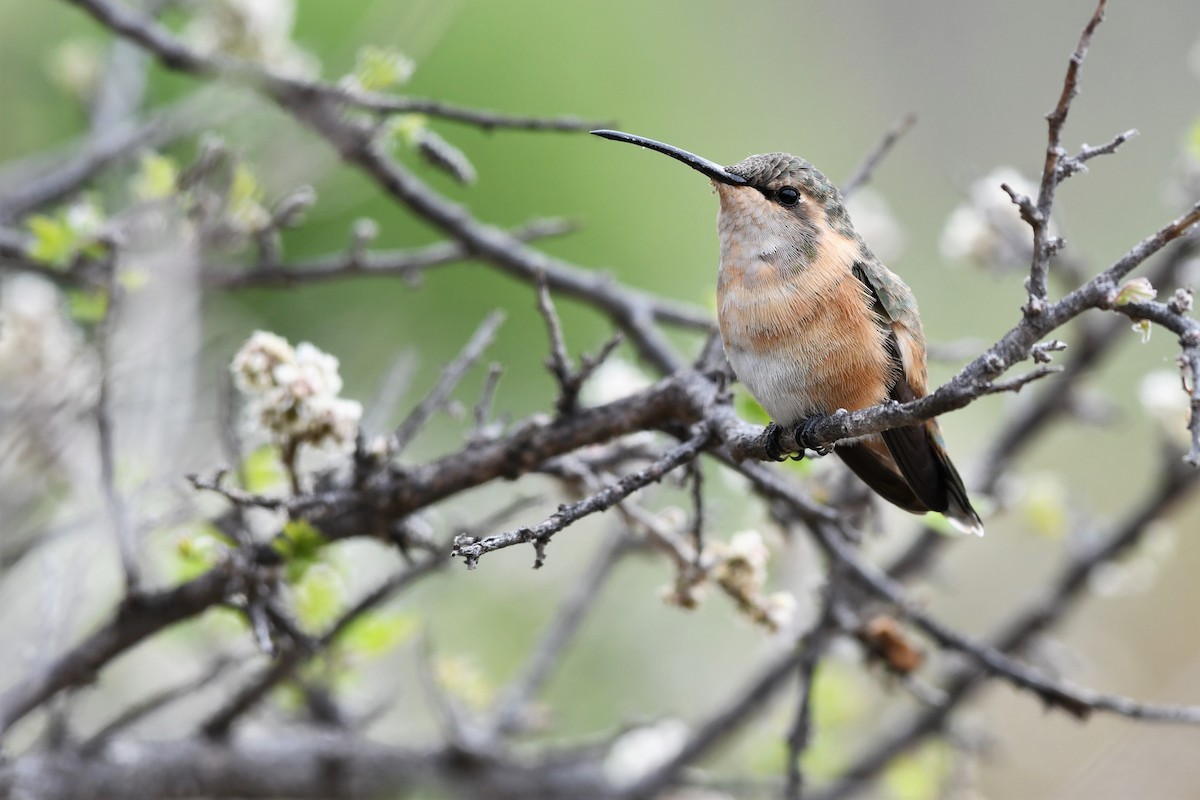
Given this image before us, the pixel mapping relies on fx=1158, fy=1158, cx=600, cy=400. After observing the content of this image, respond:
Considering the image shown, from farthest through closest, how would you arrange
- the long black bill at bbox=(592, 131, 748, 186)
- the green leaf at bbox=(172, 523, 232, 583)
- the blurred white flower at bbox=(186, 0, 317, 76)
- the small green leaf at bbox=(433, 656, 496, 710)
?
the blurred white flower at bbox=(186, 0, 317, 76), the small green leaf at bbox=(433, 656, 496, 710), the green leaf at bbox=(172, 523, 232, 583), the long black bill at bbox=(592, 131, 748, 186)

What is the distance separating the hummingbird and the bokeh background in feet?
6.11

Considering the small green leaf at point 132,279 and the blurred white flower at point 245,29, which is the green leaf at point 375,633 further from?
the blurred white flower at point 245,29

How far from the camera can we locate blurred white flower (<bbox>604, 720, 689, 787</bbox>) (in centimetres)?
393

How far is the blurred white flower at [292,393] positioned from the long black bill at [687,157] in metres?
0.67

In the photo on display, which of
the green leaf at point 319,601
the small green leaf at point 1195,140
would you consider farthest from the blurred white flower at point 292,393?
the small green leaf at point 1195,140

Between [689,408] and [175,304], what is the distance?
110 centimetres

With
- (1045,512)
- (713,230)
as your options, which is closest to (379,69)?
(1045,512)

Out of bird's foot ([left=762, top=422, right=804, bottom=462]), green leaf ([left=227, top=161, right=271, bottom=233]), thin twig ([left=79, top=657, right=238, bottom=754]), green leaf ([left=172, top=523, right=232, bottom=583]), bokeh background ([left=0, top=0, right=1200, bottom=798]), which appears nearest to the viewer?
bird's foot ([left=762, top=422, right=804, bottom=462])

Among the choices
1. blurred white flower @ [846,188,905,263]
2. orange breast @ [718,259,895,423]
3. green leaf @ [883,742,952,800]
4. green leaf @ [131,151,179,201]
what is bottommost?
green leaf @ [883,742,952,800]

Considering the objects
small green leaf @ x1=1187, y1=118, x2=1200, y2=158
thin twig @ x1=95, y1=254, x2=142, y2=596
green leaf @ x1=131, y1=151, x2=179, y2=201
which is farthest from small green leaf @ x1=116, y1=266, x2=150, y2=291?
small green leaf @ x1=1187, y1=118, x2=1200, y2=158

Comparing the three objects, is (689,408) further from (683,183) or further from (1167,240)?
(683,183)

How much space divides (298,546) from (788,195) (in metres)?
1.10

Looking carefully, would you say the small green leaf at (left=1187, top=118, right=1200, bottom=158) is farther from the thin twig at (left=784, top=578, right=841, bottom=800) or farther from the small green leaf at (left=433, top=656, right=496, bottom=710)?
the small green leaf at (left=433, top=656, right=496, bottom=710)

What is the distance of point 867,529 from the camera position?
3.17 meters
